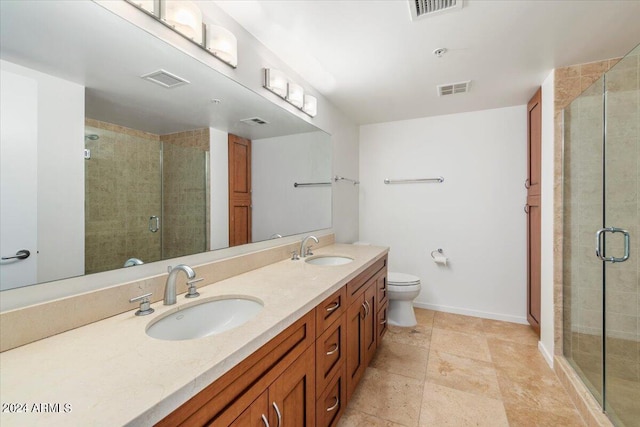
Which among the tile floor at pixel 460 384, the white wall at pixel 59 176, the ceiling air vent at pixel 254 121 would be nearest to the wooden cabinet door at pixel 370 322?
the tile floor at pixel 460 384

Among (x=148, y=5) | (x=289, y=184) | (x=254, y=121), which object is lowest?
(x=289, y=184)

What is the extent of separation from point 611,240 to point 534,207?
2.80ft

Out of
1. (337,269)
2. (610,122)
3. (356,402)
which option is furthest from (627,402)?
(337,269)

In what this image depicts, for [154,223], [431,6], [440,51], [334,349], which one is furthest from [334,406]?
[440,51]

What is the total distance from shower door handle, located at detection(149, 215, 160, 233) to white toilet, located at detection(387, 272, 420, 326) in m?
2.01

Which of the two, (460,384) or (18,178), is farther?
(460,384)

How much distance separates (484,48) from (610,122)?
0.85 metres

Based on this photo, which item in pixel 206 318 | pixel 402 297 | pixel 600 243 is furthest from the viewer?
pixel 402 297

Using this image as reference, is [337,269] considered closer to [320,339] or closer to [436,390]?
[320,339]

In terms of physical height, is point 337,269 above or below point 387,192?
below

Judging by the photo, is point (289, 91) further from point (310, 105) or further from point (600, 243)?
point (600, 243)

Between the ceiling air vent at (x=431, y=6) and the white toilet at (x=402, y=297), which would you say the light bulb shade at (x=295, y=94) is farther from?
the white toilet at (x=402, y=297)

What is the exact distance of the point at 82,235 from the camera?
0.90 metres

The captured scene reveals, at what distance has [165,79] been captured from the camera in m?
Result: 1.17
